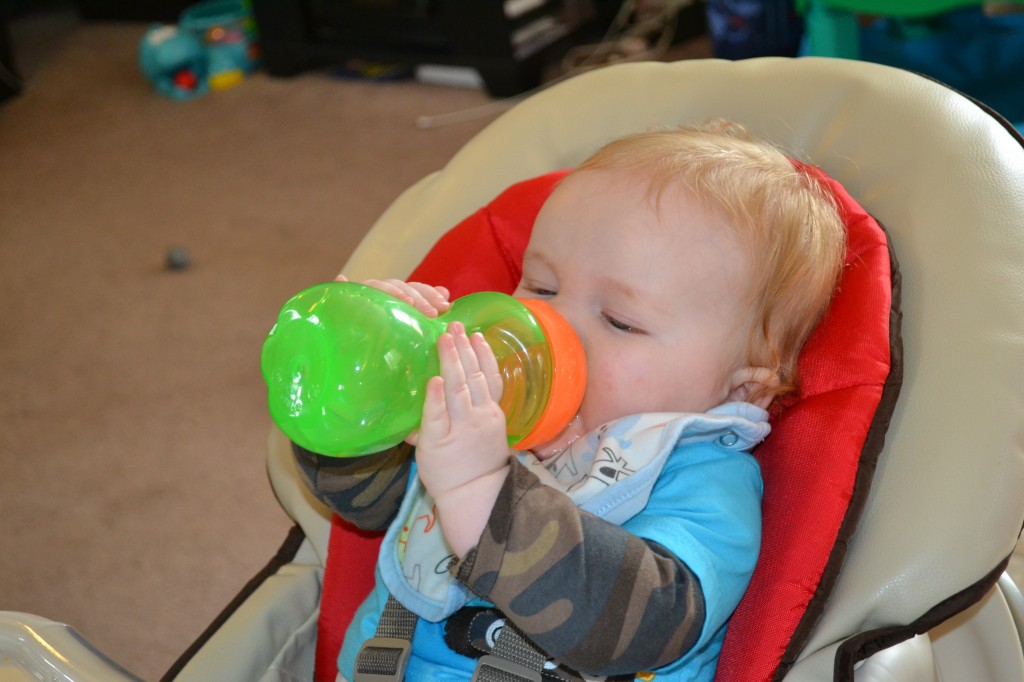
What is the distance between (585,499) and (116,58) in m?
3.20

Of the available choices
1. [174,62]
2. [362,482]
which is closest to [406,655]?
[362,482]

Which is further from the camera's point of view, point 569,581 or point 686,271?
point 686,271

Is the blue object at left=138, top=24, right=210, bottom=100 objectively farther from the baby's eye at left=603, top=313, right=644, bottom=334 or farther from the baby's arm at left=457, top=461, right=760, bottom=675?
the baby's arm at left=457, top=461, right=760, bottom=675

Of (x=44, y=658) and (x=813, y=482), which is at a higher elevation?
(x=813, y=482)

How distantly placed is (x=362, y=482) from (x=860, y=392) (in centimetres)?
41

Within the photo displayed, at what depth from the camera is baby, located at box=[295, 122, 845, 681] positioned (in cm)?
71

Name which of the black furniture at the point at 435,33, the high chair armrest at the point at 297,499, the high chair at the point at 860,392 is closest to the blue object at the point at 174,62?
the black furniture at the point at 435,33

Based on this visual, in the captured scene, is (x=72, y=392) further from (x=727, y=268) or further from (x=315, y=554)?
(x=727, y=268)

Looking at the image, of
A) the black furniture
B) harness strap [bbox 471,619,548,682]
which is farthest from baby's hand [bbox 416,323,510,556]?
the black furniture

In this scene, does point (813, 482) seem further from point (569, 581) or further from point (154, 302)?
point (154, 302)

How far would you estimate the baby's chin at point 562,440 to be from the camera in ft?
2.91

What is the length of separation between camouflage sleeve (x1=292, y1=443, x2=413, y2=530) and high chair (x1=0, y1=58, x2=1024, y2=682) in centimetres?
6

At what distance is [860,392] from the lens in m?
0.83

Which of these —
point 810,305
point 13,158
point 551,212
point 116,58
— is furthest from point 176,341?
point 116,58
